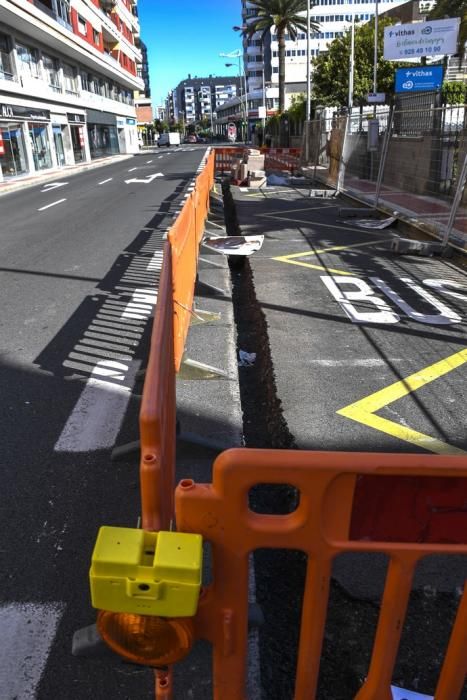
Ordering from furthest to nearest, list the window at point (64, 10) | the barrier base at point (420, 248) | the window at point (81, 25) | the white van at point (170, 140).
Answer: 1. the white van at point (170, 140)
2. the window at point (81, 25)
3. the window at point (64, 10)
4. the barrier base at point (420, 248)

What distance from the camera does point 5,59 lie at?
30703 millimetres

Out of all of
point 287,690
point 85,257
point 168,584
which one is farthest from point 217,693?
point 85,257

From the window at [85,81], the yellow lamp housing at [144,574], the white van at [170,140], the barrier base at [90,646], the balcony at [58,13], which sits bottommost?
the white van at [170,140]

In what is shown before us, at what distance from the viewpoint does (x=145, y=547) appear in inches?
58.0

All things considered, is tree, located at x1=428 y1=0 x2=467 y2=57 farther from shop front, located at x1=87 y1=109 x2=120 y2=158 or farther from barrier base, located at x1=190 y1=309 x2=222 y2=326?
shop front, located at x1=87 y1=109 x2=120 y2=158

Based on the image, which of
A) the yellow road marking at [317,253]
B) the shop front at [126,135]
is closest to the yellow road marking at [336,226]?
the yellow road marking at [317,253]

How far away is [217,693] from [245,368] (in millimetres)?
3691

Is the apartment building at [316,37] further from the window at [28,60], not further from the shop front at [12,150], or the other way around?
the shop front at [12,150]

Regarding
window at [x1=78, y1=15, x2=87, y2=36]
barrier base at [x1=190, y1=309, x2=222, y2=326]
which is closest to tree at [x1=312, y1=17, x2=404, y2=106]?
window at [x1=78, y1=15, x2=87, y2=36]

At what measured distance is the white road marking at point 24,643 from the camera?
2146 mm

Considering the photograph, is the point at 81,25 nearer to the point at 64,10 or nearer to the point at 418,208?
the point at 64,10

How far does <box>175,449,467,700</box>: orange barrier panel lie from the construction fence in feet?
27.1

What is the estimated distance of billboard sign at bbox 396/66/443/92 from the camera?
2280 centimetres

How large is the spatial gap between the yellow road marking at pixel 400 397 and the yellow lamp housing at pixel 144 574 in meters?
2.57
